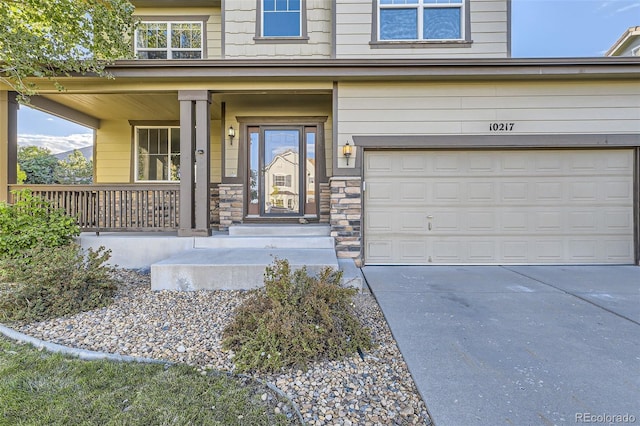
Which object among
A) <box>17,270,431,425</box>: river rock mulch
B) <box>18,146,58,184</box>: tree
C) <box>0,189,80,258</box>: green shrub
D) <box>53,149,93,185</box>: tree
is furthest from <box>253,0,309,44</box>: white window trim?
<box>18,146,58,184</box>: tree

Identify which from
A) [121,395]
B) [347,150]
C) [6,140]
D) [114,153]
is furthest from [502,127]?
[6,140]

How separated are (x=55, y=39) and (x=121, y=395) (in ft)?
18.2

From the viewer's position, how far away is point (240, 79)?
18.2 ft

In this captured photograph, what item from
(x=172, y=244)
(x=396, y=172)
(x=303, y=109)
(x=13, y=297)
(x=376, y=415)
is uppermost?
(x=303, y=109)

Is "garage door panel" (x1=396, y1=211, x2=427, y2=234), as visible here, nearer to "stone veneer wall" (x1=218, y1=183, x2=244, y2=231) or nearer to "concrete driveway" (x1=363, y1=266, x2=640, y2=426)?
"concrete driveway" (x1=363, y1=266, x2=640, y2=426)

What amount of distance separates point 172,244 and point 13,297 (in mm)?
2241

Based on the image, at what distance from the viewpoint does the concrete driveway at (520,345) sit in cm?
189

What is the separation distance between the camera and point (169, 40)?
22.9 feet

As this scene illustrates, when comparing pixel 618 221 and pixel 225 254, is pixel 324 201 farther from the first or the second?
pixel 618 221

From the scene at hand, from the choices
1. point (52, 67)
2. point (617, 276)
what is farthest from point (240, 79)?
point (617, 276)

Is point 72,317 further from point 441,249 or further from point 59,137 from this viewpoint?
point 59,137

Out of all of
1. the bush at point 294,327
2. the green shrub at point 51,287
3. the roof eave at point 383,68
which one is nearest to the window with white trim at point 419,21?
the roof eave at point 383,68

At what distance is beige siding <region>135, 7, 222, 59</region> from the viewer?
6.93m

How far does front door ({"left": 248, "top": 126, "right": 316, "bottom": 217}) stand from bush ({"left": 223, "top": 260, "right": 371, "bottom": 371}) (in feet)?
12.7
